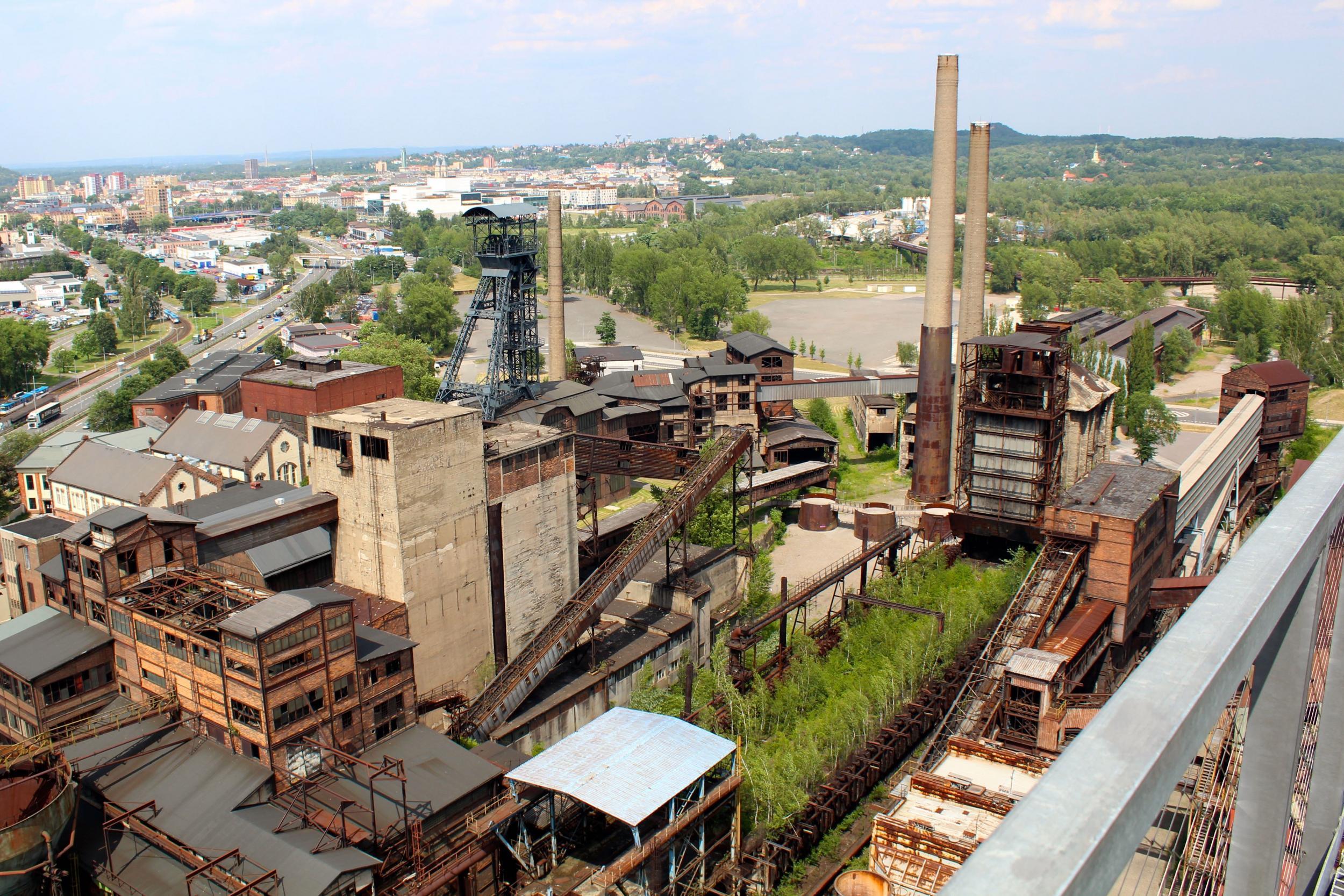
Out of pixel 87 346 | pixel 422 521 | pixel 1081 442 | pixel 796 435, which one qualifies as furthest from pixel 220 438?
pixel 87 346

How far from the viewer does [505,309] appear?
41.8 m

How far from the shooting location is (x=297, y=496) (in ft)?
94.3

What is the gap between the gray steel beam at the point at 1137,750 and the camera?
73.5 inches

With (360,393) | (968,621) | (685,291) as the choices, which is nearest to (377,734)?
(968,621)

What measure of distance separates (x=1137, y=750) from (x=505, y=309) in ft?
134

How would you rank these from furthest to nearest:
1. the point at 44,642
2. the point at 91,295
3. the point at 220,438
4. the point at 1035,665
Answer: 1. the point at 91,295
2. the point at 220,438
3. the point at 44,642
4. the point at 1035,665

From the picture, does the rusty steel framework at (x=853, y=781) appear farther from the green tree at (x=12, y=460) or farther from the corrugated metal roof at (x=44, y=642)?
the green tree at (x=12, y=460)

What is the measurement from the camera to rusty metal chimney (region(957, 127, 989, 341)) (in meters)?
42.3

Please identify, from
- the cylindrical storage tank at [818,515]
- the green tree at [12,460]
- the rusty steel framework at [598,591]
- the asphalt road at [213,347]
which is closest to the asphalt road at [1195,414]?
the cylindrical storage tank at [818,515]

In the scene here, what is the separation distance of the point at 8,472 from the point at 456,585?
25.1 meters

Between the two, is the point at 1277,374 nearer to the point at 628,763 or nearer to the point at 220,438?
the point at 628,763

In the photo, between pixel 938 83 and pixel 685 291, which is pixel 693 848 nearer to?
pixel 938 83

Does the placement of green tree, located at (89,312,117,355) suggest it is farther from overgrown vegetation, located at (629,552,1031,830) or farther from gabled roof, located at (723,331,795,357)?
overgrown vegetation, located at (629,552,1031,830)

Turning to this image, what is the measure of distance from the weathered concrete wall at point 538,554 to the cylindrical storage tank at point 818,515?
11541mm
